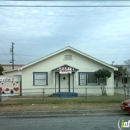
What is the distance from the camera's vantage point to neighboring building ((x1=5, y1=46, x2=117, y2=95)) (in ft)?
81.4

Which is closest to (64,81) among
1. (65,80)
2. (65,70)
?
(65,80)

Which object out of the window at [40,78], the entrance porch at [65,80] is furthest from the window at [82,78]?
the window at [40,78]

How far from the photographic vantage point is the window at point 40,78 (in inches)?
984

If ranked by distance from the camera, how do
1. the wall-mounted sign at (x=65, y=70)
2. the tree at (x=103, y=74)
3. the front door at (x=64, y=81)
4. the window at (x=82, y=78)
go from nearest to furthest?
the wall-mounted sign at (x=65, y=70)
the tree at (x=103, y=74)
the front door at (x=64, y=81)
the window at (x=82, y=78)

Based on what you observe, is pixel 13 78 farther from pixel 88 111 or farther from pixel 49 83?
pixel 88 111

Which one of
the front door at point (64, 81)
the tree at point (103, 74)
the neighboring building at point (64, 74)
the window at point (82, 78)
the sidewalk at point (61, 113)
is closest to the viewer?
the sidewalk at point (61, 113)

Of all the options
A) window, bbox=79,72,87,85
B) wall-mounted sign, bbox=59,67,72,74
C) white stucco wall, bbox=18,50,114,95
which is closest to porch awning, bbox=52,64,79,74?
wall-mounted sign, bbox=59,67,72,74

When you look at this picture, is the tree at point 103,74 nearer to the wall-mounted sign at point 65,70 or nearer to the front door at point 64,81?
the wall-mounted sign at point 65,70

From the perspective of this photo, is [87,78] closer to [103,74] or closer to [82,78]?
[82,78]

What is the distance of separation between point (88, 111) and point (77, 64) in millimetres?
12207

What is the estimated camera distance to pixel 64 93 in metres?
23.4

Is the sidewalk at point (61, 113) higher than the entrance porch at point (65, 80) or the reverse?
the reverse

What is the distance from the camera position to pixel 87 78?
25453mm

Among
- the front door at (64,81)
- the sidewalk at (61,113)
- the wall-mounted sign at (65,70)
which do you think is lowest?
the sidewalk at (61,113)
